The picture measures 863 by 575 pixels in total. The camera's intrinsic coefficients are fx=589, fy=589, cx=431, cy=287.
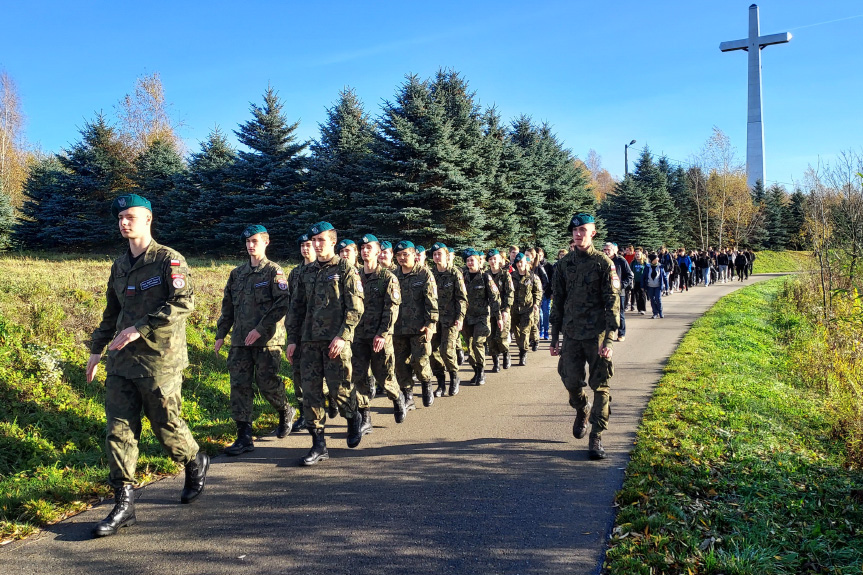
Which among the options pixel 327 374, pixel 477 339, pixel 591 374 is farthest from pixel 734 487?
pixel 477 339

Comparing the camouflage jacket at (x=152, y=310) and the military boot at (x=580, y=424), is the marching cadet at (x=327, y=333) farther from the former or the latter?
the military boot at (x=580, y=424)

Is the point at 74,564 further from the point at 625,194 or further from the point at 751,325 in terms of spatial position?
the point at 625,194

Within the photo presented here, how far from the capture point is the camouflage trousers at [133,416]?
14.1ft

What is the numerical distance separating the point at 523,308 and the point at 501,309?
1.29 m

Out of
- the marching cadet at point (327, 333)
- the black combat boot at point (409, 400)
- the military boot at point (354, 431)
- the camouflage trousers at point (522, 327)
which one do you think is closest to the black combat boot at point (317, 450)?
the marching cadet at point (327, 333)

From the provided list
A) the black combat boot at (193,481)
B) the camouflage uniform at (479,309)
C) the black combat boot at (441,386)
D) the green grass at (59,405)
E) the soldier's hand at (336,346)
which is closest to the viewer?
the black combat boot at (193,481)

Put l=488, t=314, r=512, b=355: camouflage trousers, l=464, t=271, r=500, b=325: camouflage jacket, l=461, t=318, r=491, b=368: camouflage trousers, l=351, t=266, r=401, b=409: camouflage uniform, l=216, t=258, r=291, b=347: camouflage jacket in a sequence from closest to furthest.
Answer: l=216, t=258, r=291, b=347: camouflage jacket < l=351, t=266, r=401, b=409: camouflage uniform < l=461, t=318, r=491, b=368: camouflage trousers < l=464, t=271, r=500, b=325: camouflage jacket < l=488, t=314, r=512, b=355: camouflage trousers

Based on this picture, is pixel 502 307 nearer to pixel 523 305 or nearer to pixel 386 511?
pixel 523 305

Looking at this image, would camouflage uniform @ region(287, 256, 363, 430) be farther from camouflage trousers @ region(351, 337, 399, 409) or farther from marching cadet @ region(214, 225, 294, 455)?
camouflage trousers @ region(351, 337, 399, 409)

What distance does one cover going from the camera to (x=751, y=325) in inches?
585

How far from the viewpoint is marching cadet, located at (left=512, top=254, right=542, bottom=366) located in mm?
11324

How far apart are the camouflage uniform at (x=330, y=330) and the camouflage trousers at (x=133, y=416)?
148 cm

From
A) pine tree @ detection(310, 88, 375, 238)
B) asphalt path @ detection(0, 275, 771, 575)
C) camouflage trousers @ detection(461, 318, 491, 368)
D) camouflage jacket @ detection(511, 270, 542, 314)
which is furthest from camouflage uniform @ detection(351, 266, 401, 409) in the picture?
pine tree @ detection(310, 88, 375, 238)

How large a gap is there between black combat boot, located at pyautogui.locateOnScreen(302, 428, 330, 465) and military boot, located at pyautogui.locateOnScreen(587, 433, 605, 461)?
2.53 metres
